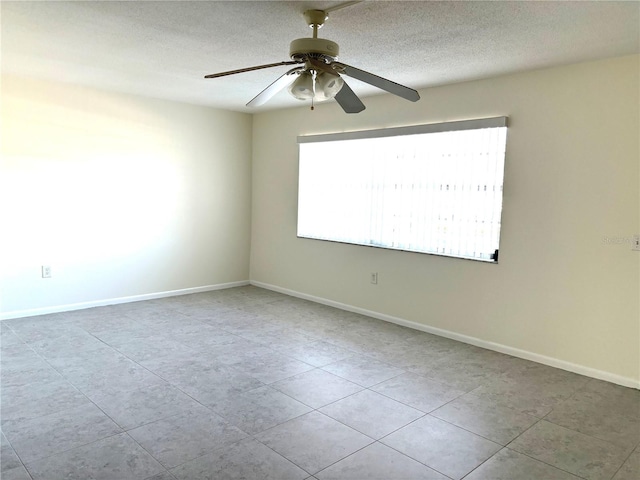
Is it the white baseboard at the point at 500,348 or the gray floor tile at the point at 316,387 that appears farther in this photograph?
the white baseboard at the point at 500,348

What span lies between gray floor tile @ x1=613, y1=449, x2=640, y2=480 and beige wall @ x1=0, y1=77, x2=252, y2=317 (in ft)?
15.4

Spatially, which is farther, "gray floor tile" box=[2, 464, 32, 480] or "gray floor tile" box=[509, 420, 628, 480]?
"gray floor tile" box=[509, 420, 628, 480]

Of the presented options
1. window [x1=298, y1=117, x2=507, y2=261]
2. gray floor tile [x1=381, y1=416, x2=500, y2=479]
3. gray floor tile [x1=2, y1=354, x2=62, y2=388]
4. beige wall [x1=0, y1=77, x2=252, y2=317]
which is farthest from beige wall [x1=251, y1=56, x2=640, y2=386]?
gray floor tile [x1=2, y1=354, x2=62, y2=388]

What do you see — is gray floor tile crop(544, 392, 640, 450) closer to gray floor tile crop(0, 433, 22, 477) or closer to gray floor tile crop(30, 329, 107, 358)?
gray floor tile crop(0, 433, 22, 477)

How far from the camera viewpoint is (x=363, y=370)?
3.44m

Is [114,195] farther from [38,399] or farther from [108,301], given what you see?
[38,399]

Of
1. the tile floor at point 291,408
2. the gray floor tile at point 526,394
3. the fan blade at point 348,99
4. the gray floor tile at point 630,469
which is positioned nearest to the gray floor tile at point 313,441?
the tile floor at point 291,408

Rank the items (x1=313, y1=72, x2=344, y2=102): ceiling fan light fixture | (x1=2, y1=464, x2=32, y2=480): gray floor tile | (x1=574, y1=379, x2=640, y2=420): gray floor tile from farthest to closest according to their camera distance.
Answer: (x1=574, y1=379, x2=640, y2=420): gray floor tile
(x1=313, y1=72, x2=344, y2=102): ceiling fan light fixture
(x1=2, y1=464, x2=32, y2=480): gray floor tile

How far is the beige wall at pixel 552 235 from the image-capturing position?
3.26 m

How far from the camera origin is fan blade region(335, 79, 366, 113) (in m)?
2.76

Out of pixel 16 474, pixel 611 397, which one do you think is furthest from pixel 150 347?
pixel 611 397

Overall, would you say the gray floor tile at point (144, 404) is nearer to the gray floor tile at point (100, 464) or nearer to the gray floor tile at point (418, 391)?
the gray floor tile at point (100, 464)

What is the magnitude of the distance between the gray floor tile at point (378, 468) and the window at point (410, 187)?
217 cm

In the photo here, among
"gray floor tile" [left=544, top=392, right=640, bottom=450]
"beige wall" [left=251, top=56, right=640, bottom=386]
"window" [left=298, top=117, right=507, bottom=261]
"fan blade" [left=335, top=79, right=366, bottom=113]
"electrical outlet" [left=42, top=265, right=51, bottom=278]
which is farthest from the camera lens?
"electrical outlet" [left=42, top=265, right=51, bottom=278]
